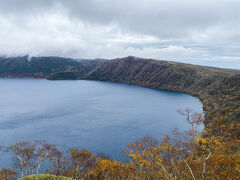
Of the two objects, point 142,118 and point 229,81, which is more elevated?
point 229,81

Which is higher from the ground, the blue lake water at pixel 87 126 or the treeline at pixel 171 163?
the treeline at pixel 171 163

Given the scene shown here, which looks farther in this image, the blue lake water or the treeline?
the blue lake water

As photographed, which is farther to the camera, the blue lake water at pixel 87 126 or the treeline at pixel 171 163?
the blue lake water at pixel 87 126

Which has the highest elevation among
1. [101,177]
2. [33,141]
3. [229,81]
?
[229,81]

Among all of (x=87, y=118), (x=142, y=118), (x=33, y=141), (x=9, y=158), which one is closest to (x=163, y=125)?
(x=142, y=118)

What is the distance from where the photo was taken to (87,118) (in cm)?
10469

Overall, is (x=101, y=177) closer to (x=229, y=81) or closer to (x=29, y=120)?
(x=29, y=120)

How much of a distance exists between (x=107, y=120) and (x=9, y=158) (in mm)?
54786

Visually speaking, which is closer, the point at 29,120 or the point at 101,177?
the point at 101,177

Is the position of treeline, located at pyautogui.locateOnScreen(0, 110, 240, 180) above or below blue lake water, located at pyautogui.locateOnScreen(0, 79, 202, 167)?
above

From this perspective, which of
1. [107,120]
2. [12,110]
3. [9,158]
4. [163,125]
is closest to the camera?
[9,158]

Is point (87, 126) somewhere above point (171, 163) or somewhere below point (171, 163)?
below

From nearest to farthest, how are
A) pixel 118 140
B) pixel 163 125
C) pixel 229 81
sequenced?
pixel 118 140 < pixel 163 125 < pixel 229 81

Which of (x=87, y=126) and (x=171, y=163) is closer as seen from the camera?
(x=171, y=163)
